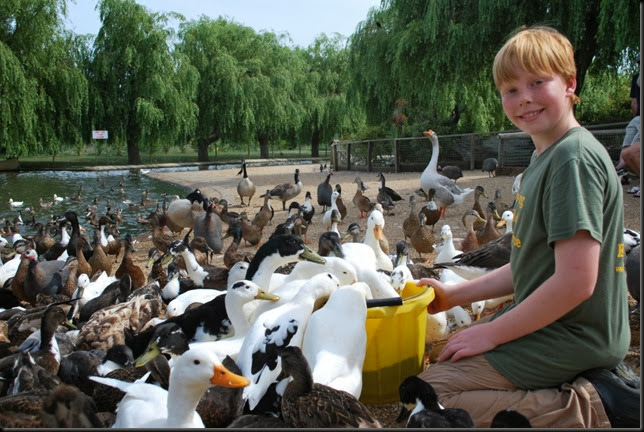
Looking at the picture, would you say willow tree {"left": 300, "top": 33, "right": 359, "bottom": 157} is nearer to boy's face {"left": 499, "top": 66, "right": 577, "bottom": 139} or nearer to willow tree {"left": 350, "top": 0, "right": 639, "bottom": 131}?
willow tree {"left": 350, "top": 0, "right": 639, "bottom": 131}

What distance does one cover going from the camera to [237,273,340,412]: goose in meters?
2.97

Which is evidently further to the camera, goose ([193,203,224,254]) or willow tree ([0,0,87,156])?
willow tree ([0,0,87,156])

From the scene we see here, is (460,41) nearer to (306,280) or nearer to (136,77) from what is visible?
(306,280)

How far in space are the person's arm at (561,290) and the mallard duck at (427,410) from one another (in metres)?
0.38

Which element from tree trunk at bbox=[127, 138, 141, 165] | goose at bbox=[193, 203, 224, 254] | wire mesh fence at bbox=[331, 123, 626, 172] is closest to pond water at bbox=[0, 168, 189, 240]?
tree trunk at bbox=[127, 138, 141, 165]

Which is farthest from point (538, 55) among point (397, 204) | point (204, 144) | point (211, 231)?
point (204, 144)

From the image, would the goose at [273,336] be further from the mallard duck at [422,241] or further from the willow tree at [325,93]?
the willow tree at [325,93]

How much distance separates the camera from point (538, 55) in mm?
2238

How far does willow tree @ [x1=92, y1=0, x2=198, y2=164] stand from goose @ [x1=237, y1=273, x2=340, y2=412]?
78.5ft

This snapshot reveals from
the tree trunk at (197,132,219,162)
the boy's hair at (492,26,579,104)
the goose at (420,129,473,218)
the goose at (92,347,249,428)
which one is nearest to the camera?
the boy's hair at (492,26,579,104)

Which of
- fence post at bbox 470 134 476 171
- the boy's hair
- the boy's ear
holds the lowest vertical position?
fence post at bbox 470 134 476 171

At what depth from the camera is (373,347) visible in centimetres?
323

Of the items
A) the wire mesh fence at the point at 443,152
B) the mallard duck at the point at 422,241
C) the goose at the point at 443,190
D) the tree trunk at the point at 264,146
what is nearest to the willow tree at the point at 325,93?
the tree trunk at the point at 264,146

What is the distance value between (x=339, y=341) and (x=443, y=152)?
17474 millimetres
